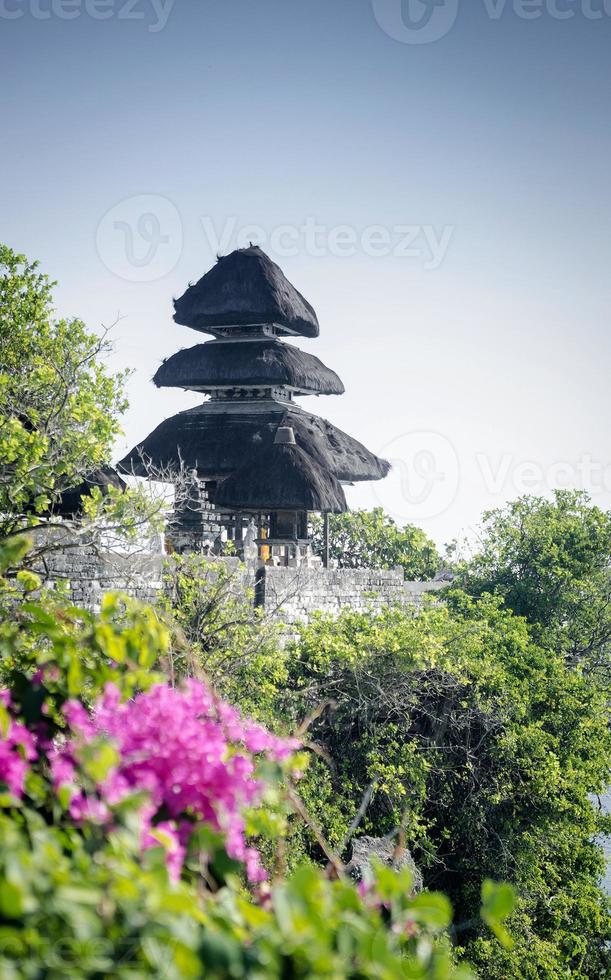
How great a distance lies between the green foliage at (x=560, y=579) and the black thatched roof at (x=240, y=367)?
611 cm

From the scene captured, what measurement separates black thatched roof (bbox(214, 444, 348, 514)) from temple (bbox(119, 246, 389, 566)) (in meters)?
0.02

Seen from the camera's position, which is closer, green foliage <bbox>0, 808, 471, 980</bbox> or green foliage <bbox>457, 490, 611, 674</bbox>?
green foliage <bbox>0, 808, 471, 980</bbox>

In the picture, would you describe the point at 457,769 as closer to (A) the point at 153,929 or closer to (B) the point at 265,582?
(B) the point at 265,582

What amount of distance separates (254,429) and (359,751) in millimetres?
12213

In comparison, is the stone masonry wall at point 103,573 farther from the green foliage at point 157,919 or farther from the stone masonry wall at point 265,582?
the green foliage at point 157,919

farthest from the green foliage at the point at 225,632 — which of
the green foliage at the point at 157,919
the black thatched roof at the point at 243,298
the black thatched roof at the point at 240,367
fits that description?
the black thatched roof at the point at 243,298

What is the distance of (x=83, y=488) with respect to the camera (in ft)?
57.7

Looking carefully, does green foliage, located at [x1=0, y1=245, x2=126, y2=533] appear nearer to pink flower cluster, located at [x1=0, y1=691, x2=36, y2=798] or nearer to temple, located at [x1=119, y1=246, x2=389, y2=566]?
pink flower cluster, located at [x1=0, y1=691, x2=36, y2=798]

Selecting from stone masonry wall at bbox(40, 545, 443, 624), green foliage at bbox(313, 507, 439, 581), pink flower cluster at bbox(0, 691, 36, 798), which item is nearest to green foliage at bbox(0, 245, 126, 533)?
stone masonry wall at bbox(40, 545, 443, 624)

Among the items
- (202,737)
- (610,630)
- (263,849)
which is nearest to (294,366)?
(610,630)

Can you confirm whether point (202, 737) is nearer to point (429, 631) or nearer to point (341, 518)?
point (429, 631)

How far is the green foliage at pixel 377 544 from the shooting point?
3759 centimetres

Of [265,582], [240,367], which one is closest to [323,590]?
[265,582]

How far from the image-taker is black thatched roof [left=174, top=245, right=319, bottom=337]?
26.5m
